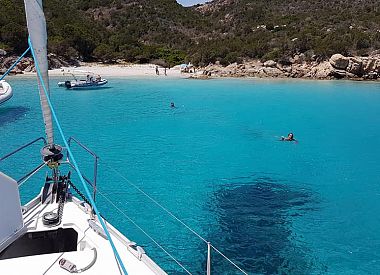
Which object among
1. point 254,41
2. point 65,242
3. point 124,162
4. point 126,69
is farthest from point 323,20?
point 65,242

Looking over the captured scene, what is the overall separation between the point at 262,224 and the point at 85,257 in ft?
21.0

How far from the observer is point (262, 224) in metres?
10.2

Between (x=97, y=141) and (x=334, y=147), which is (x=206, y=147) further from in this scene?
(x=334, y=147)

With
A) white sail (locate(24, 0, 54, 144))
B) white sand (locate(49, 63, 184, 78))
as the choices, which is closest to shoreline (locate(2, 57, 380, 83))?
white sand (locate(49, 63, 184, 78))

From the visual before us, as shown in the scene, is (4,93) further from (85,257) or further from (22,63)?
(22,63)

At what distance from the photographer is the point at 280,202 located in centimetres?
1183

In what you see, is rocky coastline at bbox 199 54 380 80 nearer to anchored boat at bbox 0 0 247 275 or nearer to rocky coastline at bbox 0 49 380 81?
rocky coastline at bbox 0 49 380 81

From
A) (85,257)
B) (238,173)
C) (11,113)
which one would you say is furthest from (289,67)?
(85,257)

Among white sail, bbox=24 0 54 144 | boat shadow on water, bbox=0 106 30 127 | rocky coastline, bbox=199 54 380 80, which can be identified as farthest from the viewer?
rocky coastline, bbox=199 54 380 80

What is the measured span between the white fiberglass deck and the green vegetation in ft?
173

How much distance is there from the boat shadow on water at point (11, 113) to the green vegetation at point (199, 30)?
29.8 m

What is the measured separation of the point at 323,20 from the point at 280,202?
67.7 m

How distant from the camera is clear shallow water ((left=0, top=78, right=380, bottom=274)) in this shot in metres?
9.11

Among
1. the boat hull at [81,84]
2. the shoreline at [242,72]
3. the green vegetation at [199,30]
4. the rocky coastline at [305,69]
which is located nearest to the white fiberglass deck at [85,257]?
the boat hull at [81,84]
